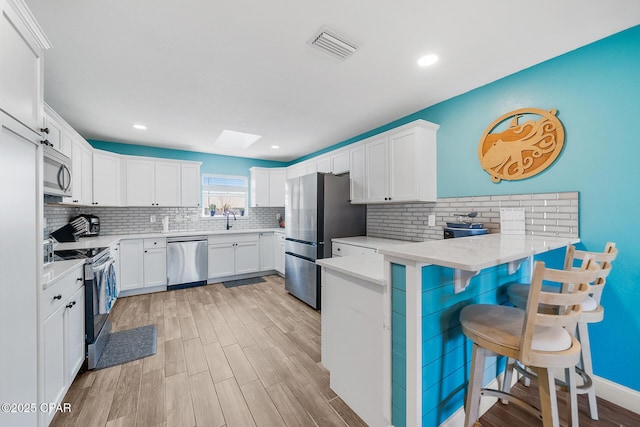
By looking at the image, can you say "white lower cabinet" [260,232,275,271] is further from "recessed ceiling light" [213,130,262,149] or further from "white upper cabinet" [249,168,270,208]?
"recessed ceiling light" [213,130,262,149]

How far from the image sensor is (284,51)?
2.00 metres

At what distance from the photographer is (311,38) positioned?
1.85 metres

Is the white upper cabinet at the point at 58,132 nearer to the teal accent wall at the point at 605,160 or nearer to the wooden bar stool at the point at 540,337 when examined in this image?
the wooden bar stool at the point at 540,337

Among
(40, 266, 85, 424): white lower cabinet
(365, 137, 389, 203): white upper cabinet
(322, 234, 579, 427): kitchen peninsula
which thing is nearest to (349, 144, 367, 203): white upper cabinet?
(365, 137, 389, 203): white upper cabinet

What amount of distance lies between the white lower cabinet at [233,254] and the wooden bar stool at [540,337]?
4235 millimetres

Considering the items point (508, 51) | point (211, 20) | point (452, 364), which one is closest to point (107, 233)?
point (211, 20)

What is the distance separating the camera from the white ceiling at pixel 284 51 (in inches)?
62.9

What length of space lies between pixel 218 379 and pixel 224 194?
4.02 metres

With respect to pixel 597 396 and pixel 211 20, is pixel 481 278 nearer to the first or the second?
pixel 597 396

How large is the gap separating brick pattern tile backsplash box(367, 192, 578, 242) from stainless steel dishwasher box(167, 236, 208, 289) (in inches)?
116

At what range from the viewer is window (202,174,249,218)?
207 inches

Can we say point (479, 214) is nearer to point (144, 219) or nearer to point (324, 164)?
point (324, 164)

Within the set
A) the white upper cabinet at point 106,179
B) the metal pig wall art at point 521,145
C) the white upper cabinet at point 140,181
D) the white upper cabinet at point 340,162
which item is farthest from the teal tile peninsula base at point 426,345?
the white upper cabinet at point 140,181

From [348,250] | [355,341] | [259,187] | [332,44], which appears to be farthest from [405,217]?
[259,187]
